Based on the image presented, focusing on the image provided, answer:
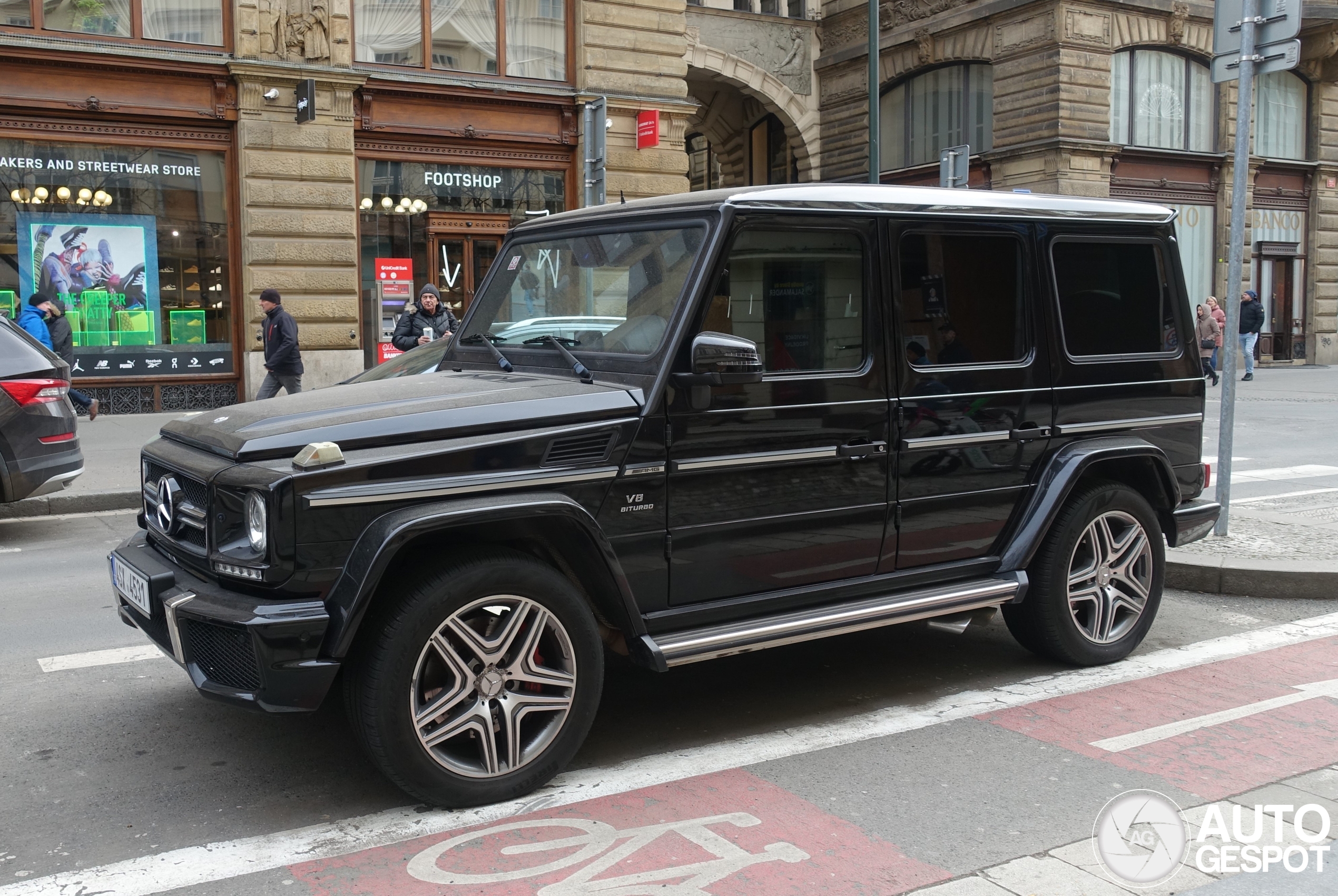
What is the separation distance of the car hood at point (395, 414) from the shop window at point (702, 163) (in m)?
35.8

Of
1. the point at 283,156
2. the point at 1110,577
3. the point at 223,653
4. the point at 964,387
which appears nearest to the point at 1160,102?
the point at 283,156

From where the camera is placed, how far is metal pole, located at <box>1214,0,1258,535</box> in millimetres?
7633

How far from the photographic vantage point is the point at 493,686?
390 cm

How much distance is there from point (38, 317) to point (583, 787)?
1293 centimetres

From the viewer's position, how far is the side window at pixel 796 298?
4.45 meters

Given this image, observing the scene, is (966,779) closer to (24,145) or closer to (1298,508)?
(1298,508)

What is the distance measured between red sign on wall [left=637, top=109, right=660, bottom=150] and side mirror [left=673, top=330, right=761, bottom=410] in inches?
648

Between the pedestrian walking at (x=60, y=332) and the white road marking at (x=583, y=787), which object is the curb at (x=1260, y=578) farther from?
the pedestrian walking at (x=60, y=332)

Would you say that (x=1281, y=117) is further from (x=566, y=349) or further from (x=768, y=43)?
(x=566, y=349)

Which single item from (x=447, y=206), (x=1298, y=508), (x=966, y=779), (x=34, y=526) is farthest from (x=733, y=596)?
(x=447, y=206)

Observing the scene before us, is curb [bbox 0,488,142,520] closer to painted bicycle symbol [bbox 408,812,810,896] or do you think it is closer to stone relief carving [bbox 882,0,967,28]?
painted bicycle symbol [bbox 408,812,810,896]

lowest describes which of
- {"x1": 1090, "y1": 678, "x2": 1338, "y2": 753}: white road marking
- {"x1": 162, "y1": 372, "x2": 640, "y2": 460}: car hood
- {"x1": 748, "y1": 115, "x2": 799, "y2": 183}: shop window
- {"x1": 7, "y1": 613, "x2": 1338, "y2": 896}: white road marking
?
{"x1": 1090, "y1": 678, "x2": 1338, "y2": 753}: white road marking

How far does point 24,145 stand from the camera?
1633 centimetres

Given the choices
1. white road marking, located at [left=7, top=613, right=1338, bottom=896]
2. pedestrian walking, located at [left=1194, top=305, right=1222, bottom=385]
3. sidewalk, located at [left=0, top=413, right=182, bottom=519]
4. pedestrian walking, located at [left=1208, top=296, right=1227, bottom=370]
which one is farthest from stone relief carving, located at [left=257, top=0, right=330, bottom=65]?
pedestrian walking, located at [left=1208, top=296, right=1227, bottom=370]
